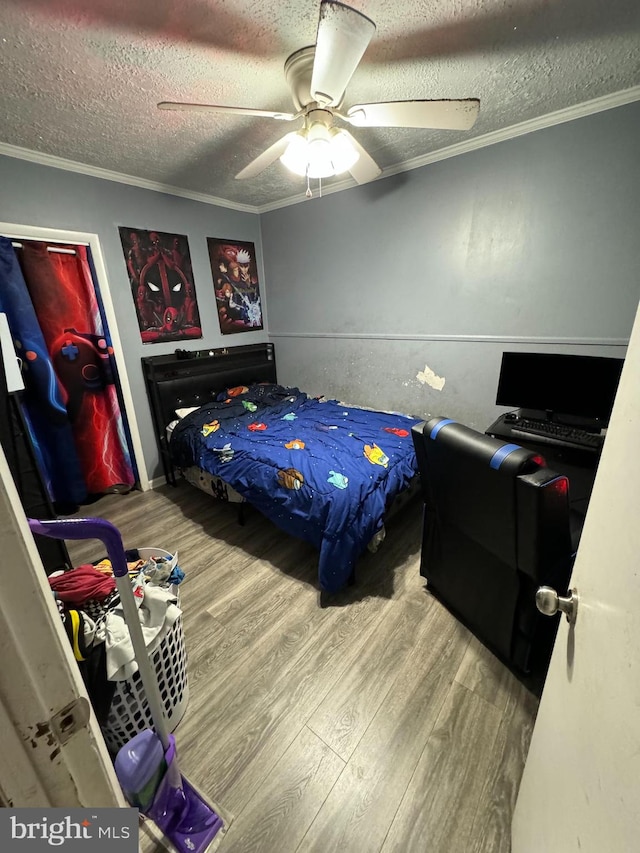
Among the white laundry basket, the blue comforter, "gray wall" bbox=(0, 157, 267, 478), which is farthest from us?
"gray wall" bbox=(0, 157, 267, 478)

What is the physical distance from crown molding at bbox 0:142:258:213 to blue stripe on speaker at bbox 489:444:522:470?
130 inches

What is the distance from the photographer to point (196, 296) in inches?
130

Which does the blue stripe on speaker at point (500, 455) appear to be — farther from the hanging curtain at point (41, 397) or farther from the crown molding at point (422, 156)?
the hanging curtain at point (41, 397)

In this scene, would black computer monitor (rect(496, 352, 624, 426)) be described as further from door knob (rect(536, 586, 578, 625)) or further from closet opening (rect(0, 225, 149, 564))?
closet opening (rect(0, 225, 149, 564))

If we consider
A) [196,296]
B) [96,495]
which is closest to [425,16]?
[196,296]

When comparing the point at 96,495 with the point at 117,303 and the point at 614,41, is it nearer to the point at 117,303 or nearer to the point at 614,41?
the point at 117,303

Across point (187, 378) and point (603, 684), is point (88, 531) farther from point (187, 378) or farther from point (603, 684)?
point (187, 378)

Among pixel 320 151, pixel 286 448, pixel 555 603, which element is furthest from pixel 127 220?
A: pixel 555 603

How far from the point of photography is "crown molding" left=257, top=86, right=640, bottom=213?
186 centimetres

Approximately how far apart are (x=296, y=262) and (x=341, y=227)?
0.62 m

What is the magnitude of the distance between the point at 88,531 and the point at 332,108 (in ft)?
6.44

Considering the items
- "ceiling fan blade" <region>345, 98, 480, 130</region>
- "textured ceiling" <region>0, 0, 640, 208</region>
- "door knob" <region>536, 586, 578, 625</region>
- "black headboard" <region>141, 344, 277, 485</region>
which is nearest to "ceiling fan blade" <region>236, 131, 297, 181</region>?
"textured ceiling" <region>0, 0, 640, 208</region>

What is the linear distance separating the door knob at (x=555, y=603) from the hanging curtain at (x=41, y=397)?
9.21ft

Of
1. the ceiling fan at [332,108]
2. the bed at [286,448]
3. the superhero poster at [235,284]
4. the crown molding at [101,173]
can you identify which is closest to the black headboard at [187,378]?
the bed at [286,448]
